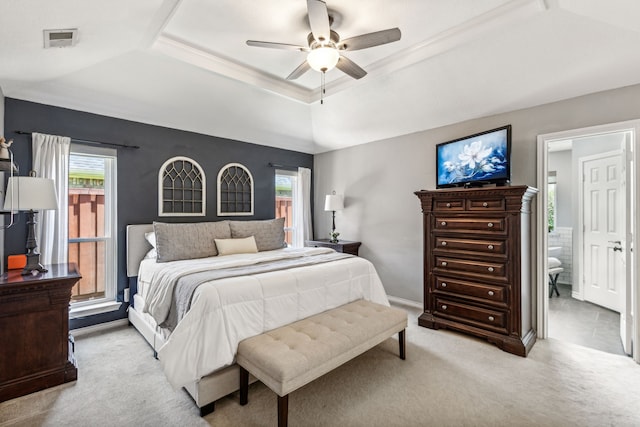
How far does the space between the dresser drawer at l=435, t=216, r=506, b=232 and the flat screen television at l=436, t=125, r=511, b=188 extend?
0.46 m

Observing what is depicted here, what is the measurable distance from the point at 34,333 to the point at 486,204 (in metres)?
4.02

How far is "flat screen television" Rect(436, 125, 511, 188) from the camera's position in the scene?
120 inches

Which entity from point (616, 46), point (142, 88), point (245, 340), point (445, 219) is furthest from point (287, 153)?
point (616, 46)

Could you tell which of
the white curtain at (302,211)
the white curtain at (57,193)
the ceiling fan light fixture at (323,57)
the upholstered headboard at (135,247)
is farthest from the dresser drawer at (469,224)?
the white curtain at (57,193)

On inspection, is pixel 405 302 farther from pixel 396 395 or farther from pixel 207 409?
pixel 207 409

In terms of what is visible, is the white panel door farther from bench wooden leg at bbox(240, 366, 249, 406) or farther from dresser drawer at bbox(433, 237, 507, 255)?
bench wooden leg at bbox(240, 366, 249, 406)

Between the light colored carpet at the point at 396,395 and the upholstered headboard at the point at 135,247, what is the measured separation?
937 millimetres

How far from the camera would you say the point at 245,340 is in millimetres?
2078

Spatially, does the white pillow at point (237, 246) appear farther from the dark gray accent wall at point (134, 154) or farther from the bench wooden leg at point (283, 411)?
the bench wooden leg at point (283, 411)

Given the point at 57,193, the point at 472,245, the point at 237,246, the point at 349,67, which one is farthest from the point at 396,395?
the point at 57,193

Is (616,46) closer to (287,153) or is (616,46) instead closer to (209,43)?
(209,43)

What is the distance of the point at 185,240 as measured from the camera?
337 centimetres

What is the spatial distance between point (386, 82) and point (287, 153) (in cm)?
227

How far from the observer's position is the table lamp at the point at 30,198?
7.45ft
